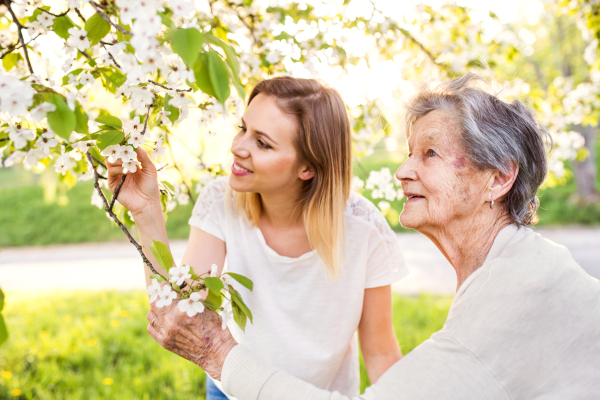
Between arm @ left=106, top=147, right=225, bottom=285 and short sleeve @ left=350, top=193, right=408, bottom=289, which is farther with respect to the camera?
short sleeve @ left=350, top=193, right=408, bottom=289

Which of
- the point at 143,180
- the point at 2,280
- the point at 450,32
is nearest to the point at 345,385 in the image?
the point at 143,180

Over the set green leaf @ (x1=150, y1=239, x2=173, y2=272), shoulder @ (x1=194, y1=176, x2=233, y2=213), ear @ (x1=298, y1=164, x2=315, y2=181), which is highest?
ear @ (x1=298, y1=164, x2=315, y2=181)

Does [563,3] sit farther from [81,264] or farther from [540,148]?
[81,264]

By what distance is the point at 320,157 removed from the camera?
6.26ft

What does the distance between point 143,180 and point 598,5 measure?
3.25 metres

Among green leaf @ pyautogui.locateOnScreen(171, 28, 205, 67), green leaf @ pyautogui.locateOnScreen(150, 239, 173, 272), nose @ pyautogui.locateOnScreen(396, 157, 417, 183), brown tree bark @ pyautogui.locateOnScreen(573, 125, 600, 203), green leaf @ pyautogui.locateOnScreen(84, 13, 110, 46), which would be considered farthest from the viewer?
brown tree bark @ pyautogui.locateOnScreen(573, 125, 600, 203)

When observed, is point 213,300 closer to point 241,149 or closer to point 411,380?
point 411,380

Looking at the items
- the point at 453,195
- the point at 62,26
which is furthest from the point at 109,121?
the point at 453,195

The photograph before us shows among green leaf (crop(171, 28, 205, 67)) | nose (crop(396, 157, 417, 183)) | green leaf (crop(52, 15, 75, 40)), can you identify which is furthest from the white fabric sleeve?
green leaf (crop(52, 15, 75, 40))

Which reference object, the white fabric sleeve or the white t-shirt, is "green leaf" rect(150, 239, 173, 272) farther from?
the white t-shirt

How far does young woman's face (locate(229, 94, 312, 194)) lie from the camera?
5.82 ft

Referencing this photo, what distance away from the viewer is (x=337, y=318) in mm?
1889

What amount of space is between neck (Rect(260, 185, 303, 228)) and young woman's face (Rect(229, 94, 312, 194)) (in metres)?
0.12

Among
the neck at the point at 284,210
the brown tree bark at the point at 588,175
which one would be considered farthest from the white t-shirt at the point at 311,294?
the brown tree bark at the point at 588,175
